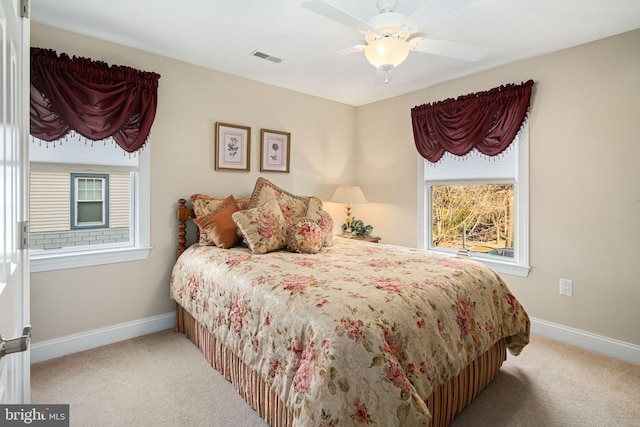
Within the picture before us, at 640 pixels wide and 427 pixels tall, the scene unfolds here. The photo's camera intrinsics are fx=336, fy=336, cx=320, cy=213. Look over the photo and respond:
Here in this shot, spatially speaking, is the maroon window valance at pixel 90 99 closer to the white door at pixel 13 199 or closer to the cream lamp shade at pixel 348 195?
the white door at pixel 13 199

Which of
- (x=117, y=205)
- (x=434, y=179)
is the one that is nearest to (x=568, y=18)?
(x=434, y=179)

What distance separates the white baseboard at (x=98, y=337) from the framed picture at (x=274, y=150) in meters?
1.79

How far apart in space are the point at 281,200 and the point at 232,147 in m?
0.79

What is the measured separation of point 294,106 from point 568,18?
2593mm

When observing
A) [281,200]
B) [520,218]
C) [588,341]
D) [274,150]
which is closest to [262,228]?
[281,200]

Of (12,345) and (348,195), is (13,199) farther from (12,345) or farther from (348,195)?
(348,195)

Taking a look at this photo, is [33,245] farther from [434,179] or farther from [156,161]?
[434,179]

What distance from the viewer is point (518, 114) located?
9.84 ft

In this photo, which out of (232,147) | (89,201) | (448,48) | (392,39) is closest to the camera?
(392,39)

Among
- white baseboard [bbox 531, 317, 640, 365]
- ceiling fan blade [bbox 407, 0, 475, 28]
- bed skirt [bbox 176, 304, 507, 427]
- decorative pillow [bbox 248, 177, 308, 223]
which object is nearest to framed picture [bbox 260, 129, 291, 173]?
decorative pillow [bbox 248, 177, 308, 223]

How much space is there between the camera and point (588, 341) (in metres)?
2.73

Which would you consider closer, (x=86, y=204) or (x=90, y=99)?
(x=90, y=99)

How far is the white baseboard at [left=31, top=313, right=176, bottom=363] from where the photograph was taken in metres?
2.47

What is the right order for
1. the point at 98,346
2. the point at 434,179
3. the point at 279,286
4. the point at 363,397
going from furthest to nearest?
the point at 434,179, the point at 98,346, the point at 279,286, the point at 363,397
